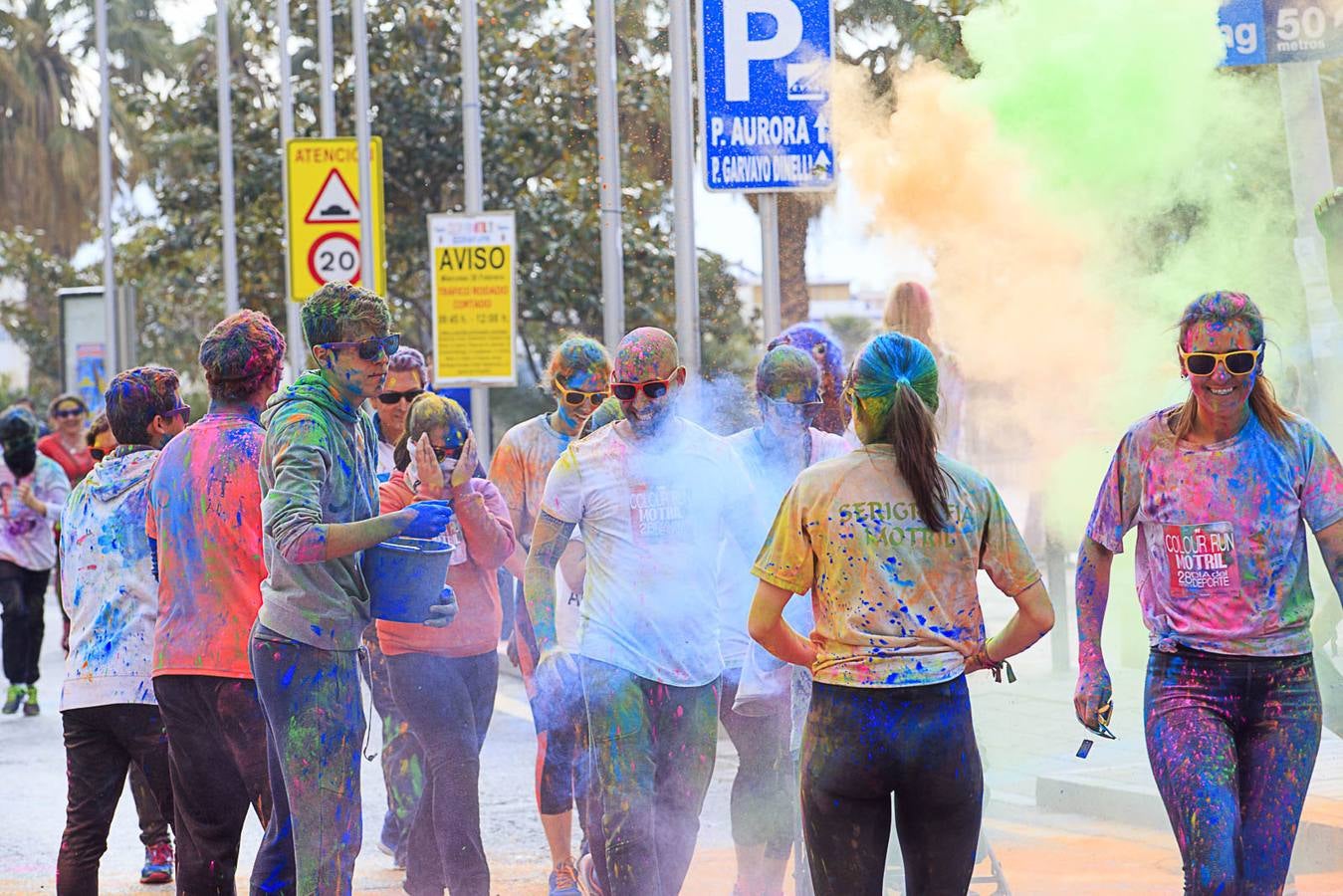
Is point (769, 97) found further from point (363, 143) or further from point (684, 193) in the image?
point (363, 143)

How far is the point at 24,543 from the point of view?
10.8 metres

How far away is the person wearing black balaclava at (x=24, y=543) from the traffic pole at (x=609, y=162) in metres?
3.27

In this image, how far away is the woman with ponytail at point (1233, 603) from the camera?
423 cm

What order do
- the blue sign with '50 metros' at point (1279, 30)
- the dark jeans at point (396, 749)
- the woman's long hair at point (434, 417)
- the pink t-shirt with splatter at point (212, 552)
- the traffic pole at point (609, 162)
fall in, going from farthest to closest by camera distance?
the traffic pole at point (609, 162) → the blue sign with '50 metros' at point (1279, 30) → the dark jeans at point (396, 749) → the woman's long hair at point (434, 417) → the pink t-shirt with splatter at point (212, 552)

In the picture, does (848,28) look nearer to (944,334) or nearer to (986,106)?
(986,106)

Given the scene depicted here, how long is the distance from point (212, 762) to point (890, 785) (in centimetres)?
184

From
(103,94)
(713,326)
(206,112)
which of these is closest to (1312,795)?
(713,326)

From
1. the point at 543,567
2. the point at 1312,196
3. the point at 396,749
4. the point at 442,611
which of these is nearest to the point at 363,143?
the point at 396,749

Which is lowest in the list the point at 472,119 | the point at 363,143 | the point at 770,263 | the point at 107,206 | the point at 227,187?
the point at 770,263

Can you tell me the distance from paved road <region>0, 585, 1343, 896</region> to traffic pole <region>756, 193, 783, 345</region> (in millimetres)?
1707

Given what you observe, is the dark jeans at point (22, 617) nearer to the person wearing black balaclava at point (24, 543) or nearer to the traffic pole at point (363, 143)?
the person wearing black balaclava at point (24, 543)

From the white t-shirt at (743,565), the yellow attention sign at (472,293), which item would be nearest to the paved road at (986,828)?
the white t-shirt at (743,565)

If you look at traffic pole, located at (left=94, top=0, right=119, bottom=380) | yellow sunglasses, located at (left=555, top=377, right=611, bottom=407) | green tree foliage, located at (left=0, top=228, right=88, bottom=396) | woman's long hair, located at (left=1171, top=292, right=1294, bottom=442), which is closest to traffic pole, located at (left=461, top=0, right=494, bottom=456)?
yellow sunglasses, located at (left=555, top=377, right=611, bottom=407)

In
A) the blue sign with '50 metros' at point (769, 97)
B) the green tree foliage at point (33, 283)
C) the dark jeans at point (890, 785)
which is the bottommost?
the dark jeans at point (890, 785)
